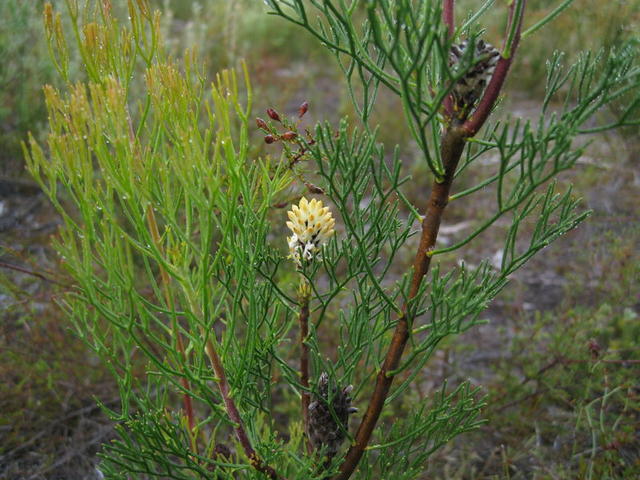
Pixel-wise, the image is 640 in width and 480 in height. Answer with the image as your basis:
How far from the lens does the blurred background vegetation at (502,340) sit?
2.19 meters

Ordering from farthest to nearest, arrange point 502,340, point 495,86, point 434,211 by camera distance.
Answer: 1. point 502,340
2. point 434,211
3. point 495,86

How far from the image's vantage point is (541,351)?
9.68 ft

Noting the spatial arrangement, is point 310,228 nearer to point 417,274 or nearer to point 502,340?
point 417,274

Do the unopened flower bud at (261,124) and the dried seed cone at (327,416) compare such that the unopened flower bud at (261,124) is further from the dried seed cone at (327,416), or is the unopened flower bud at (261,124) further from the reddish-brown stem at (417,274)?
the dried seed cone at (327,416)

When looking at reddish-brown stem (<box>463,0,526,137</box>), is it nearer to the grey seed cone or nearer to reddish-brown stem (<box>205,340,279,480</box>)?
the grey seed cone

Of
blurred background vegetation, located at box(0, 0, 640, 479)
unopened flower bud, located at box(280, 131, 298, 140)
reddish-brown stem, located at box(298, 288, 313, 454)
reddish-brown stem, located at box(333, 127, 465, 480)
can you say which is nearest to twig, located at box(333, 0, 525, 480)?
reddish-brown stem, located at box(333, 127, 465, 480)

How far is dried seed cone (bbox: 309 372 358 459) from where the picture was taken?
126cm

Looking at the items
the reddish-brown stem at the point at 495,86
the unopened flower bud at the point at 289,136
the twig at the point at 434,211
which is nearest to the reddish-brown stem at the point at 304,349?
the twig at the point at 434,211

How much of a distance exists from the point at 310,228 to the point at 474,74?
47 cm

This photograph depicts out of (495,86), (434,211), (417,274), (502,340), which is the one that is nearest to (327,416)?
(417,274)

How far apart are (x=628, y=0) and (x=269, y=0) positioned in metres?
3.91

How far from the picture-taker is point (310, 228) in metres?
1.22

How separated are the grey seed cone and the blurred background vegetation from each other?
0.53m

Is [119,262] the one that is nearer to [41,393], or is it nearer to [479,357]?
[41,393]
